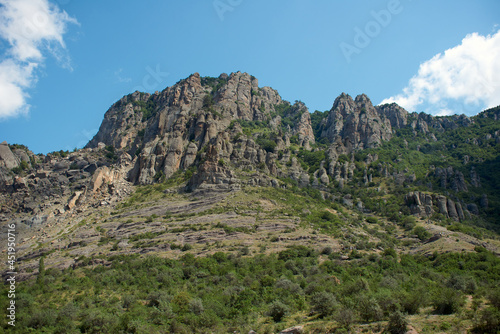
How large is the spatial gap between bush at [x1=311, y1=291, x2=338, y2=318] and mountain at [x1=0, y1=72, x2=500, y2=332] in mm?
21070

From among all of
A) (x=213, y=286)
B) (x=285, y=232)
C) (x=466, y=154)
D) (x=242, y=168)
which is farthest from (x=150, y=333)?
(x=466, y=154)

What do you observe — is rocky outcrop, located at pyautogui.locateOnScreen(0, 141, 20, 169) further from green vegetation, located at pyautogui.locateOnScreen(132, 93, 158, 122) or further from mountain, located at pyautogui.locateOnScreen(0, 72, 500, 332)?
green vegetation, located at pyautogui.locateOnScreen(132, 93, 158, 122)

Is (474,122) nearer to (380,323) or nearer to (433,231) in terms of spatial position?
(433,231)

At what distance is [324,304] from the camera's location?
104 ft

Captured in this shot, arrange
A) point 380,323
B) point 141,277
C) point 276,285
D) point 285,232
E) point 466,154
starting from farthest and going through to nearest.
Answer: point 466,154
point 285,232
point 141,277
point 276,285
point 380,323

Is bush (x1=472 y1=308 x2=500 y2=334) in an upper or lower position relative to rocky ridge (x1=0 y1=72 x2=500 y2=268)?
lower

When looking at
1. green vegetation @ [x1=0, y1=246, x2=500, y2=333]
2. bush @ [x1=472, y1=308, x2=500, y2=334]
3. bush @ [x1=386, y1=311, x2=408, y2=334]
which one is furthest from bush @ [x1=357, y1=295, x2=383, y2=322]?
bush @ [x1=472, y1=308, x2=500, y2=334]

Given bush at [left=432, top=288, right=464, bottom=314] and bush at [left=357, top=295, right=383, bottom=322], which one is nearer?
bush at [left=432, top=288, right=464, bottom=314]

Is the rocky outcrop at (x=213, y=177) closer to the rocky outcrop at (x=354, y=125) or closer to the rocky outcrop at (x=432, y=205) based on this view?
the rocky outcrop at (x=432, y=205)

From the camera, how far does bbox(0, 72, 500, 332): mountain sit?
61.4m

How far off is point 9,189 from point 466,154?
507 ft

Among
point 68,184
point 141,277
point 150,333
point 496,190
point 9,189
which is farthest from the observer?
Answer: point 496,190

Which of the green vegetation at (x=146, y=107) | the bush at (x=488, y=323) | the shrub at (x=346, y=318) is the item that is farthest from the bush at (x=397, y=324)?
the green vegetation at (x=146, y=107)

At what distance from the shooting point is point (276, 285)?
42375mm
